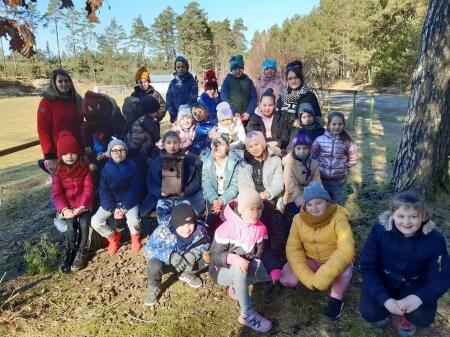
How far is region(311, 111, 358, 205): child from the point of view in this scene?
4.54 m

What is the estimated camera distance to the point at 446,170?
5.41 meters

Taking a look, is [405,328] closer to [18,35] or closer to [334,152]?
[334,152]

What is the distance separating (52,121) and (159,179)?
4.73 ft

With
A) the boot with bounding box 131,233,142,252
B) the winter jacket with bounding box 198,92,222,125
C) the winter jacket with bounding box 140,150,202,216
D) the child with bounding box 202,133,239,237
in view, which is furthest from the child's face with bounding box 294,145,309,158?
the winter jacket with bounding box 198,92,222,125

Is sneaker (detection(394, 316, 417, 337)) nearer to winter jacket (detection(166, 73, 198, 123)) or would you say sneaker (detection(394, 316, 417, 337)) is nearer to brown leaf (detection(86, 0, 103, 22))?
brown leaf (detection(86, 0, 103, 22))

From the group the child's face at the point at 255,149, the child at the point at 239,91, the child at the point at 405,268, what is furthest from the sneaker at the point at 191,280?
the child at the point at 239,91

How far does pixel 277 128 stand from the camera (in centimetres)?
491

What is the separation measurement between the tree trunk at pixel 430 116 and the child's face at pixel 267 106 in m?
2.00

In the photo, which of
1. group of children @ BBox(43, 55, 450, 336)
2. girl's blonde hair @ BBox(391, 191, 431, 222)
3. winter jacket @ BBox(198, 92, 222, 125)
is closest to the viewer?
girl's blonde hair @ BBox(391, 191, 431, 222)

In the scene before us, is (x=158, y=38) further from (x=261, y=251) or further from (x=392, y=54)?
(x=261, y=251)

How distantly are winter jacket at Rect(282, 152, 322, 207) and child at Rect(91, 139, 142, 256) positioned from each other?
5.68 ft

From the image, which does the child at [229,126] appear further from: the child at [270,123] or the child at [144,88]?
the child at [144,88]

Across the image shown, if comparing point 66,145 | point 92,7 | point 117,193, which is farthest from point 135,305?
point 92,7

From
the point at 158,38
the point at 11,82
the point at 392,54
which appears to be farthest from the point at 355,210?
the point at 158,38
